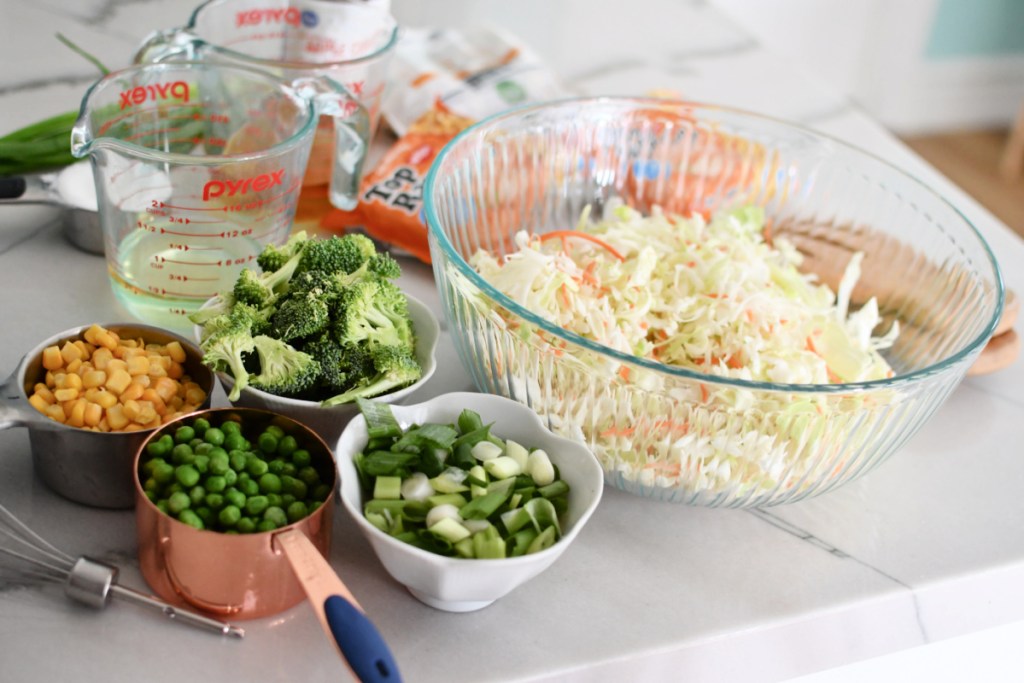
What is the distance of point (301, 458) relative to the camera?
101cm

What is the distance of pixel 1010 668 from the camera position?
4.25ft

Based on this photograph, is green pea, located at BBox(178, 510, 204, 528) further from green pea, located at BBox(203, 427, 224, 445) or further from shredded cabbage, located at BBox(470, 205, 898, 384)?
shredded cabbage, located at BBox(470, 205, 898, 384)

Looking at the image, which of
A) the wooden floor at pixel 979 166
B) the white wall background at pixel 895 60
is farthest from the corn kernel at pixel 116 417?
the wooden floor at pixel 979 166

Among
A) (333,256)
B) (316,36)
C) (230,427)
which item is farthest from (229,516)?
(316,36)

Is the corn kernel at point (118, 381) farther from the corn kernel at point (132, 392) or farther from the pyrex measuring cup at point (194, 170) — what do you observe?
the pyrex measuring cup at point (194, 170)

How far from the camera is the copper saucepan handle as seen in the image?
2.76ft

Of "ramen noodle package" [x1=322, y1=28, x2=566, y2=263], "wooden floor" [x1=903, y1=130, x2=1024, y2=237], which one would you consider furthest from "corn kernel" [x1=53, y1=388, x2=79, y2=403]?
"wooden floor" [x1=903, y1=130, x2=1024, y2=237]

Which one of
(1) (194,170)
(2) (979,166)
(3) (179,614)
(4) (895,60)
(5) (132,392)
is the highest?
(1) (194,170)

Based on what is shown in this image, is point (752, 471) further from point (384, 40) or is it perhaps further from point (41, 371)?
point (384, 40)

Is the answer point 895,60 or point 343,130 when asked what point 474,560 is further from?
point 895,60

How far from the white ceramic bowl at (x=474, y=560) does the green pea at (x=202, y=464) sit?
0.39 ft

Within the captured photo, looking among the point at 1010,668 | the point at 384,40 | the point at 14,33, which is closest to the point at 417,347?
the point at 384,40

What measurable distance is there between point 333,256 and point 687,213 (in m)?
0.69

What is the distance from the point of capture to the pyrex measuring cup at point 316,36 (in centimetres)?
159
